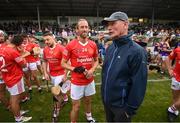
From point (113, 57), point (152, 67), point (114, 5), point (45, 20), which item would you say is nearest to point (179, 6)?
point (114, 5)

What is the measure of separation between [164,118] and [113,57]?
3.57 m

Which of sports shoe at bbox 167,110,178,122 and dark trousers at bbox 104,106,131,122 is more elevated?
dark trousers at bbox 104,106,131,122

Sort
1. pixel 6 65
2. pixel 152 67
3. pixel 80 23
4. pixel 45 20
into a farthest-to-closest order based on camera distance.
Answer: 1. pixel 45 20
2. pixel 152 67
3. pixel 6 65
4. pixel 80 23

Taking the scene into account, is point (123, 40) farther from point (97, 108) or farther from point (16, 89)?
point (97, 108)

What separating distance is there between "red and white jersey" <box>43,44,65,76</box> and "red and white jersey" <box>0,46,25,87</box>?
0.75 m

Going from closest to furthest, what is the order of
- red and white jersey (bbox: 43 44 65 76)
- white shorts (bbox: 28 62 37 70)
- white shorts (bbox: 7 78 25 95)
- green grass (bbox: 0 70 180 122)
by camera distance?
white shorts (bbox: 7 78 25 95) < red and white jersey (bbox: 43 44 65 76) < green grass (bbox: 0 70 180 122) < white shorts (bbox: 28 62 37 70)

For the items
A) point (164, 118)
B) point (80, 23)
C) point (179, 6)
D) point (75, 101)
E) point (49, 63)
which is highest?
point (179, 6)

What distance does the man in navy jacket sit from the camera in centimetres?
288

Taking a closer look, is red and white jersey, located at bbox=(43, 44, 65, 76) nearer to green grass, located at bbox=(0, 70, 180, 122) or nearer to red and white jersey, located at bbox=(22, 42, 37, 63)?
green grass, located at bbox=(0, 70, 180, 122)

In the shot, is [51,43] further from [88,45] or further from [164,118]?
[164,118]

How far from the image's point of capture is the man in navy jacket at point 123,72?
9.46ft

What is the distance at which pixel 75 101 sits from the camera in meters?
4.81

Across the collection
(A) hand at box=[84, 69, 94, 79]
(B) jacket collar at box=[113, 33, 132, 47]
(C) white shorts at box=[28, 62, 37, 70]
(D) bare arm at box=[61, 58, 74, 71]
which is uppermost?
(B) jacket collar at box=[113, 33, 132, 47]

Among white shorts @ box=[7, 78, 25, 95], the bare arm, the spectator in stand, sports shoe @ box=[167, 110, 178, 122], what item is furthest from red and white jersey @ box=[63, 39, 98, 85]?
sports shoe @ box=[167, 110, 178, 122]
